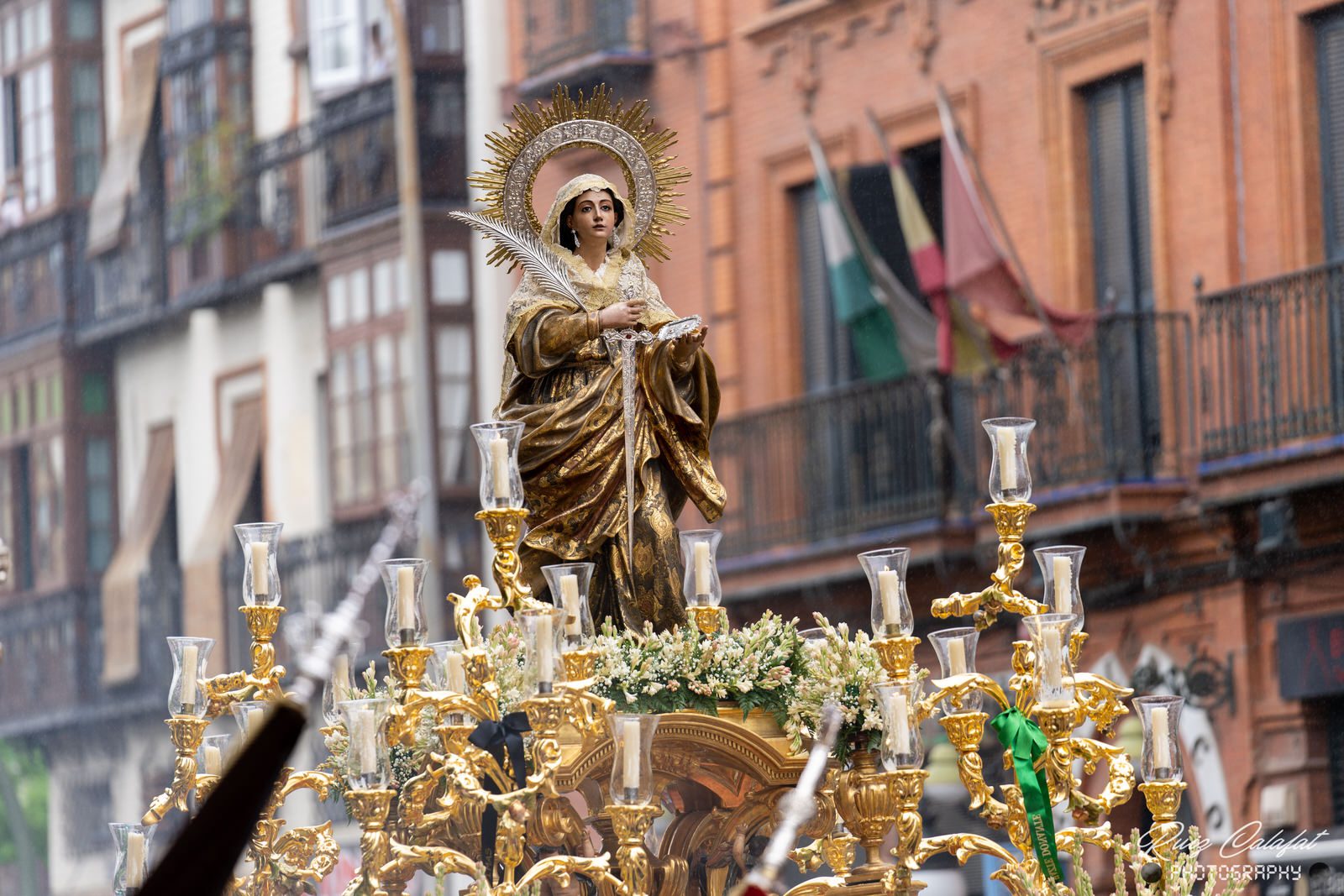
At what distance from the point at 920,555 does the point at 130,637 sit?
13529 mm

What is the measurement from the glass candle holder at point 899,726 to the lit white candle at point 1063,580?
21.9 inches

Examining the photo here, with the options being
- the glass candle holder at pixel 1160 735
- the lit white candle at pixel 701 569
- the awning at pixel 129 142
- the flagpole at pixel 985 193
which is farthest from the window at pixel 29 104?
the glass candle holder at pixel 1160 735

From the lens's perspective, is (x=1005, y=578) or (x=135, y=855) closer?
(x=1005, y=578)

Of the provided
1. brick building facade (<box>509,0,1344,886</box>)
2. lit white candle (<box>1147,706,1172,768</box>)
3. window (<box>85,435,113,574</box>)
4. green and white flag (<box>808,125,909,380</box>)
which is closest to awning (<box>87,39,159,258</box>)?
window (<box>85,435,113,574</box>)

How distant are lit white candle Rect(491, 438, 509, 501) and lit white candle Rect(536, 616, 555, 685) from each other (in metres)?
0.56

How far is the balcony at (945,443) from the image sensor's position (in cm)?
1928

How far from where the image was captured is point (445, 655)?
9.38 meters

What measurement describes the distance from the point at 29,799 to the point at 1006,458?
25923 mm

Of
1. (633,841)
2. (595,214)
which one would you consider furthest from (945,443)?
(633,841)

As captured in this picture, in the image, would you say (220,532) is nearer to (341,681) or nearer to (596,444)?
(596,444)

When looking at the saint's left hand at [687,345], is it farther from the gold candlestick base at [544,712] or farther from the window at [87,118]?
the window at [87,118]

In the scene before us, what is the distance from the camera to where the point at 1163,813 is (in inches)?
363

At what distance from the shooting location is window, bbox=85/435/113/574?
33.8 m

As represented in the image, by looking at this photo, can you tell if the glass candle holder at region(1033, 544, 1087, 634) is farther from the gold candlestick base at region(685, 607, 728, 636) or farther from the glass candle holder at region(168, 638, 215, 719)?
the glass candle holder at region(168, 638, 215, 719)
